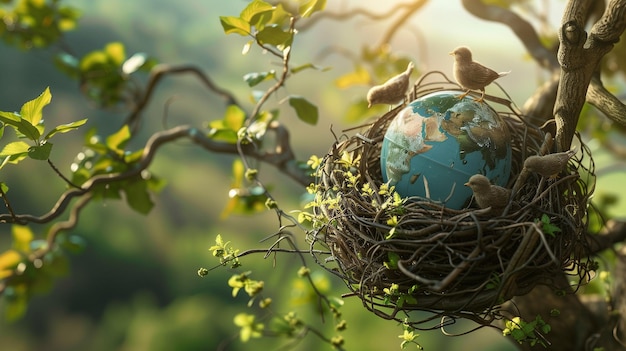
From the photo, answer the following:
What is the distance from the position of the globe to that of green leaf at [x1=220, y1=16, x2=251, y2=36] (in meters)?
0.31

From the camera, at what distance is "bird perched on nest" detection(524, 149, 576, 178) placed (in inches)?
36.3

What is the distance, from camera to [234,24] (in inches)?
46.3

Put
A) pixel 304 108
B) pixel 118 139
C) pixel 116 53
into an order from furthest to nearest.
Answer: pixel 116 53 < pixel 118 139 < pixel 304 108

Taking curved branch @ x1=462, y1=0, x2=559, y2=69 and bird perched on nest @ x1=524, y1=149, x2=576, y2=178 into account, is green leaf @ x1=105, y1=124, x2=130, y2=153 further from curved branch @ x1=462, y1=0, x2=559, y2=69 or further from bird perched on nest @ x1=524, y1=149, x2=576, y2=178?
bird perched on nest @ x1=524, y1=149, x2=576, y2=178

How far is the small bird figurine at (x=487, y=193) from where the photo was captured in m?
0.91

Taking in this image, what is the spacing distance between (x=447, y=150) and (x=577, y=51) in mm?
216

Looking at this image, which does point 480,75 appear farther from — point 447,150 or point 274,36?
point 274,36

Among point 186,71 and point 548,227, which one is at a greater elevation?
point 548,227

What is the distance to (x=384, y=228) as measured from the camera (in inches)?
37.1

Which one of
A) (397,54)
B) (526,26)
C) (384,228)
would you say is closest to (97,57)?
(397,54)

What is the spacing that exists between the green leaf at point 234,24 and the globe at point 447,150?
311mm

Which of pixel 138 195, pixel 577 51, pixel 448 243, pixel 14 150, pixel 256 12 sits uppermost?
pixel 577 51

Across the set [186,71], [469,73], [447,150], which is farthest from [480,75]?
[186,71]

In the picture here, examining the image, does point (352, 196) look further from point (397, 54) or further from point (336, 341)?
point (397, 54)
